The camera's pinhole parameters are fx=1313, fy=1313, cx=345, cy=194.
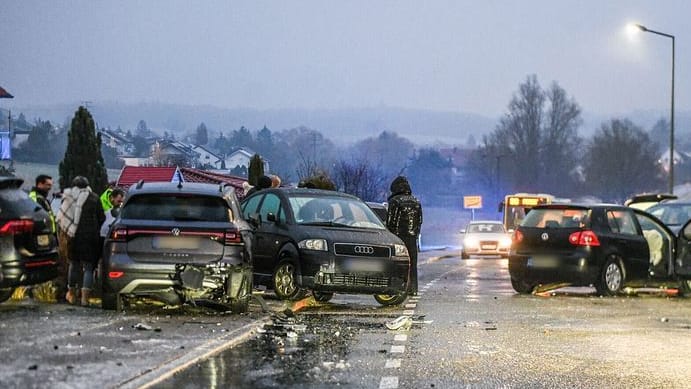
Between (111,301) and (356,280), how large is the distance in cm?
363

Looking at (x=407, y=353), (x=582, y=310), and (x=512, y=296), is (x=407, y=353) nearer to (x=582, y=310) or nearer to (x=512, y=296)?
(x=582, y=310)

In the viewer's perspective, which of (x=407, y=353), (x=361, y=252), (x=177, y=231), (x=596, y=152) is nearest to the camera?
(x=407, y=353)

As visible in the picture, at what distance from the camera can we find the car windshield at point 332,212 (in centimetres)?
1816

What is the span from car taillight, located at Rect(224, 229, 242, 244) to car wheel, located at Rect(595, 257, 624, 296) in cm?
784

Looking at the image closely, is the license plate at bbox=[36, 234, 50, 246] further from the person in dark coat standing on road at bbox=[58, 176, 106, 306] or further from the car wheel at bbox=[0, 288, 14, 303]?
the person in dark coat standing on road at bbox=[58, 176, 106, 306]

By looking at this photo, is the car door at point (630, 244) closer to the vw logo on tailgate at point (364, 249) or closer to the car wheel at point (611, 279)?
the car wheel at point (611, 279)

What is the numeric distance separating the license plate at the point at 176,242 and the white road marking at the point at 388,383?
5.27m

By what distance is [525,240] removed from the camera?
21.6m

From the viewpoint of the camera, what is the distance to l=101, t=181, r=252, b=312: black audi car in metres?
14.8

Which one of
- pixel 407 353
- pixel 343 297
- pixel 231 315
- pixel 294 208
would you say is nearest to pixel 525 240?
pixel 343 297

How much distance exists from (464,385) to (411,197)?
10.7m

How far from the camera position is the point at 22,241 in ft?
45.9

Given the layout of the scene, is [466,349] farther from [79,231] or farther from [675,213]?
[675,213]

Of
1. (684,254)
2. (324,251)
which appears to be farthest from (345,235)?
(684,254)
